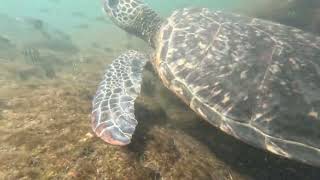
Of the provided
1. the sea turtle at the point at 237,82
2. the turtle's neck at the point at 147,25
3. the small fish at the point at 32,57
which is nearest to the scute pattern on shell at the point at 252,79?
the sea turtle at the point at 237,82

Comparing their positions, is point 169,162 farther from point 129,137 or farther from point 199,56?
point 199,56

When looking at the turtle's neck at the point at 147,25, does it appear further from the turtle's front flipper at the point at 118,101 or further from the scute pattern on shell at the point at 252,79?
the scute pattern on shell at the point at 252,79

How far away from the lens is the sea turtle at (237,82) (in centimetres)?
325

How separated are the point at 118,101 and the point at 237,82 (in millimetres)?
1508

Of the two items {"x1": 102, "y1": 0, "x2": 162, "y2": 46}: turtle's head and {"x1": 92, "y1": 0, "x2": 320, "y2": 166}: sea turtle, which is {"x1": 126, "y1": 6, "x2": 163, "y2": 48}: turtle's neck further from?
{"x1": 92, "y1": 0, "x2": 320, "y2": 166}: sea turtle

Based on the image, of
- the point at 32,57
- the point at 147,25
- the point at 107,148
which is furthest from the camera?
the point at 32,57

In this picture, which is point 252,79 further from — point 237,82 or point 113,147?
point 113,147

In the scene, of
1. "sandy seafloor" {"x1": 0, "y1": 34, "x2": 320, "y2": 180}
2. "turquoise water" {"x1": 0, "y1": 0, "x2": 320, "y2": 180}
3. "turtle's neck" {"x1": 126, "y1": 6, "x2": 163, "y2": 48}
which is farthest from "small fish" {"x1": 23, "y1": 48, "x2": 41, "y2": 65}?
"sandy seafloor" {"x1": 0, "y1": 34, "x2": 320, "y2": 180}

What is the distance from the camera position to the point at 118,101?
3.79m

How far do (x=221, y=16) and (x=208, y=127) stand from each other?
2.14m

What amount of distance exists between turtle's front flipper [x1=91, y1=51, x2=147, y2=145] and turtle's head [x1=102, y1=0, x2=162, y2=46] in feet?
4.41

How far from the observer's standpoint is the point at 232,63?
4.00 m

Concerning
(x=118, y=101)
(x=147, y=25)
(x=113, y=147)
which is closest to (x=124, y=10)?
(x=147, y=25)

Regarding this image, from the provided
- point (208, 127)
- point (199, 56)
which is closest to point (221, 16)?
point (199, 56)
